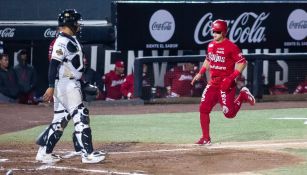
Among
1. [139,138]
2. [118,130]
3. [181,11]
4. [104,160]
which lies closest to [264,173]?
[104,160]

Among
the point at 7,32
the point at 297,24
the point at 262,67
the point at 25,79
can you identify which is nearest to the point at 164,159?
the point at 262,67

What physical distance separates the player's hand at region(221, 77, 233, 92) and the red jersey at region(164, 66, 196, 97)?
679cm

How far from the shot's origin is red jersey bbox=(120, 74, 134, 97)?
1756cm

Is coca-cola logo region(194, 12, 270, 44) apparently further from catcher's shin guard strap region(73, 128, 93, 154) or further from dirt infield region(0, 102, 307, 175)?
catcher's shin guard strap region(73, 128, 93, 154)

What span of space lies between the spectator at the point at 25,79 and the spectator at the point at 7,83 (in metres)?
0.11

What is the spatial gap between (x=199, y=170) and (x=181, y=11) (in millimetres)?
9872

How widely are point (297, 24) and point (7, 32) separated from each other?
640 centimetres

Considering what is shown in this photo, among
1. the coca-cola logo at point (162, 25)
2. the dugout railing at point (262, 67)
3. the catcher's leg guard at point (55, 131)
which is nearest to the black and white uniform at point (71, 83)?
the catcher's leg guard at point (55, 131)

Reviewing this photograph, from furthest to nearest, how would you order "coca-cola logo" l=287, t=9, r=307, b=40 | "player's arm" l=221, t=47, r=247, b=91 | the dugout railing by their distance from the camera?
"coca-cola logo" l=287, t=9, r=307, b=40 < the dugout railing < "player's arm" l=221, t=47, r=247, b=91

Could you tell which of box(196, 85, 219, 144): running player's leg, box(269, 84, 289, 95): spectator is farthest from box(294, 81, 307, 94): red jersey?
box(196, 85, 219, 144): running player's leg

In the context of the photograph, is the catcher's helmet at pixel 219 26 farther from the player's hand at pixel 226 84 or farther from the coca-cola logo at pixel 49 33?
the coca-cola logo at pixel 49 33

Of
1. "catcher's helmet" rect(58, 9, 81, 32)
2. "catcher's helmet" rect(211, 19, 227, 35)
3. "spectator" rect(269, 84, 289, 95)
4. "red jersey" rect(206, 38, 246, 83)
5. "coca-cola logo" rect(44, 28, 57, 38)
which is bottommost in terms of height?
"spectator" rect(269, 84, 289, 95)

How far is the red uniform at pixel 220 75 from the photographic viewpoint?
10438 mm

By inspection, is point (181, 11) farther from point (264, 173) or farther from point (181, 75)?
point (264, 173)
